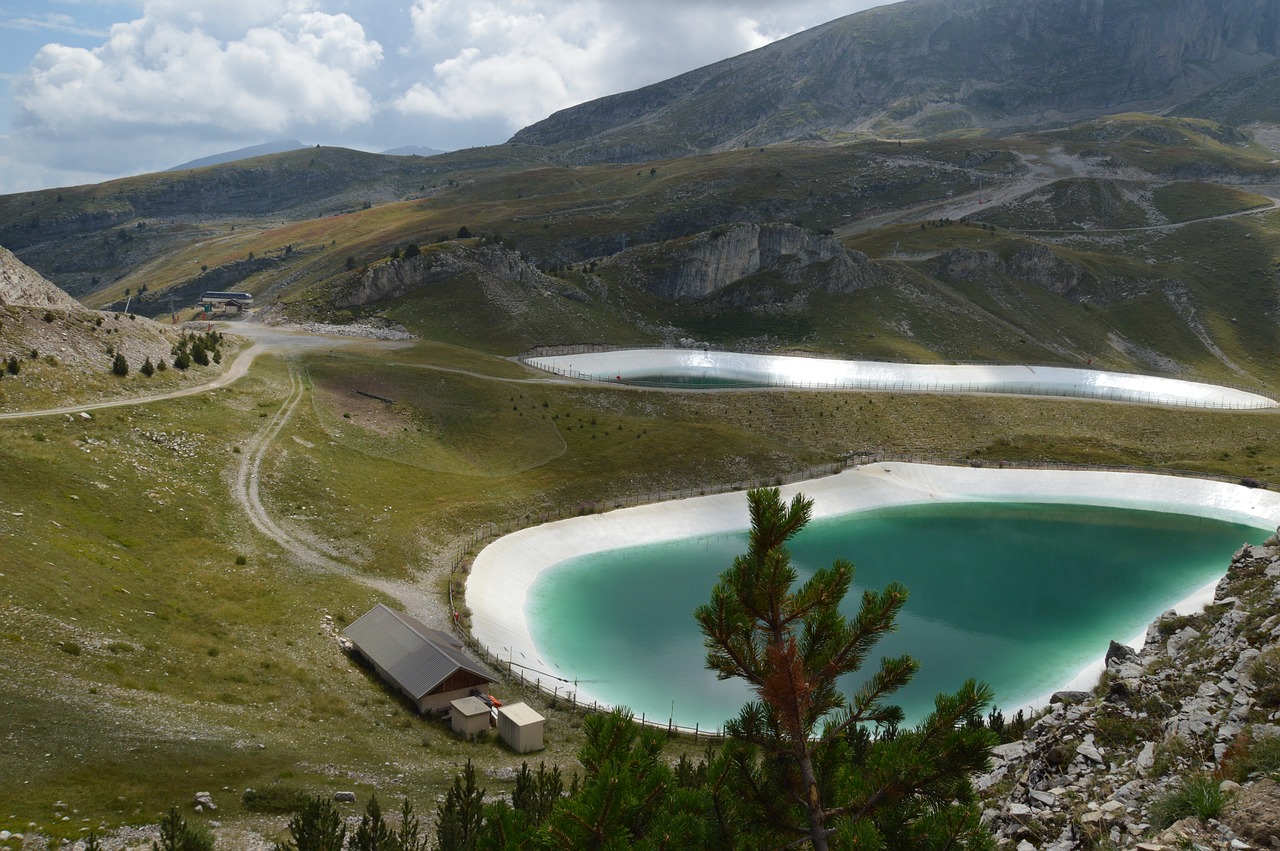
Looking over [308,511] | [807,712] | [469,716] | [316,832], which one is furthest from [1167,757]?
[308,511]

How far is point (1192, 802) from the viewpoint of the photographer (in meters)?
11.3

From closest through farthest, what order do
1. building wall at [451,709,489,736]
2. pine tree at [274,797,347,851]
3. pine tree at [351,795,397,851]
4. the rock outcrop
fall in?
pine tree at [274,797,347,851]
pine tree at [351,795,397,851]
building wall at [451,709,489,736]
the rock outcrop

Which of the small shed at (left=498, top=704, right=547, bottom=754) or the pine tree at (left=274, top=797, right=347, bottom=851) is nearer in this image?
the pine tree at (left=274, top=797, right=347, bottom=851)

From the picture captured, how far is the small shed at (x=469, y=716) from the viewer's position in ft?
117

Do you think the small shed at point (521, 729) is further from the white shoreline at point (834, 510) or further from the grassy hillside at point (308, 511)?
the white shoreline at point (834, 510)

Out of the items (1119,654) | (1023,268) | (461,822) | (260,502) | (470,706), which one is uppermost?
(1023,268)

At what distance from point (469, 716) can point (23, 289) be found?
190 ft

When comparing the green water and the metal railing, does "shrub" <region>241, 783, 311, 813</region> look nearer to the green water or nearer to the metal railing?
the green water

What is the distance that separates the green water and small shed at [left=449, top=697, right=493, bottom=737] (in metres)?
8.50

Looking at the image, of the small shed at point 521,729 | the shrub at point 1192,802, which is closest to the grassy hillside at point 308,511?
the small shed at point 521,729

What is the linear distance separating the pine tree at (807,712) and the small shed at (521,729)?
24911 mm

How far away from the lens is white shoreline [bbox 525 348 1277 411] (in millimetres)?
109250

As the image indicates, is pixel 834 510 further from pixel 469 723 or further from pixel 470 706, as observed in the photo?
pixel 469 723

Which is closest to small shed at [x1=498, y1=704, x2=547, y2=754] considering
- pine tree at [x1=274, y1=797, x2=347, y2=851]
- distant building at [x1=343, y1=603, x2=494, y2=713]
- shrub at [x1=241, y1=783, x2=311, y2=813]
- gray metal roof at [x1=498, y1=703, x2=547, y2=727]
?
gray metal roof at [x1=498, y1=703, x2=547, y2=727]
